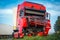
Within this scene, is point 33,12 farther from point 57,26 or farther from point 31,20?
point 57,26

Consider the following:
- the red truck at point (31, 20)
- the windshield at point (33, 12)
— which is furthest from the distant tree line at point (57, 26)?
the windshield at point (33, 12)

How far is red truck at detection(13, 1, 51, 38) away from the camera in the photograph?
3766 mm

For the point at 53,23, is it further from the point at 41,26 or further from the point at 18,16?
the point at 18,16

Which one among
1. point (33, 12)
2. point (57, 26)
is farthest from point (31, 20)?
point (57, 26)

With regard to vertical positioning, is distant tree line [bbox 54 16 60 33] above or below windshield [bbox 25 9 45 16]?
below

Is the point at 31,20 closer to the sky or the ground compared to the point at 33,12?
closer to the ground

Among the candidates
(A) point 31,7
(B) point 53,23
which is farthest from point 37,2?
(B) point 53,23

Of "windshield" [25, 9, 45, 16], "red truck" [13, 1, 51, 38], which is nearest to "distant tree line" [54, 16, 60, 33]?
"red truck" [13, 1, 51, 38]

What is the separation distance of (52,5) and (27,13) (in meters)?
0.37

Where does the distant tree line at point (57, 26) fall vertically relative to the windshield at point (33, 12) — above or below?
below

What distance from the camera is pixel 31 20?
12.4 feet

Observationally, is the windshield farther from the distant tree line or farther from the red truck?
the distant tree line

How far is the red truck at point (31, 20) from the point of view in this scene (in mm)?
3766

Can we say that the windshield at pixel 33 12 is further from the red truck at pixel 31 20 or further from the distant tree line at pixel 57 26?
the distant tree line at pixel 57 26
